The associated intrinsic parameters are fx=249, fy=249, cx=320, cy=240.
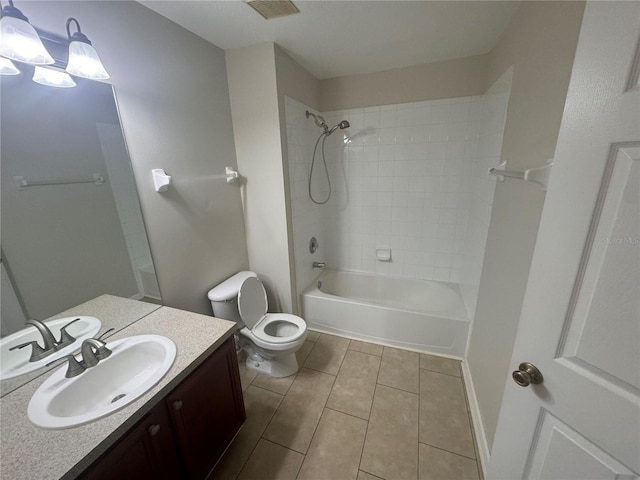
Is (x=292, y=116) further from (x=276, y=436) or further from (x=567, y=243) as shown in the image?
(x=276, y=436)

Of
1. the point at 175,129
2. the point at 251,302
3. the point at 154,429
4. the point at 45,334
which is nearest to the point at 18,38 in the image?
the point at 175,129

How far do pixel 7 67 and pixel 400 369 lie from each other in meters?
2.64

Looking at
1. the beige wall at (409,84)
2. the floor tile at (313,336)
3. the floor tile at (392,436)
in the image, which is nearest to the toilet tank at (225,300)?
the floor tile at (313,336)

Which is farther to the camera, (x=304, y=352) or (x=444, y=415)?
(x=304, y=352)

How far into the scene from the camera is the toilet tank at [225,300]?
5.87 feet

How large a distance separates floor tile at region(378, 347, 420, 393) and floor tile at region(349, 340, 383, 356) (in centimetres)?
6

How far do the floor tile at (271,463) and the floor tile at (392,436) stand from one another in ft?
1.22

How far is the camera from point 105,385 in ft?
3.51

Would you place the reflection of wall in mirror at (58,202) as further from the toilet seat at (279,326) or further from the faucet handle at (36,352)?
the toilet seat at (279,326)

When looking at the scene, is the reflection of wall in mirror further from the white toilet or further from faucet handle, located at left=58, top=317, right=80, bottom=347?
the white toilet

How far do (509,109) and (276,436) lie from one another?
2.35 m

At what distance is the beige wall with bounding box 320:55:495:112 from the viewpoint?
2.08 metres

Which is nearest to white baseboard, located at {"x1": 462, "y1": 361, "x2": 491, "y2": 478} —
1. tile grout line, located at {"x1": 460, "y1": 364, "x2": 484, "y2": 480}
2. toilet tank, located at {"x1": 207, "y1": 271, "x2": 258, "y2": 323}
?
tile grout line, located at {"x1": 460, "y1": 364, "x2": 484, "y2": 480}

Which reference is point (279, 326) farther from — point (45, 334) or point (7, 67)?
point (7, 67)
